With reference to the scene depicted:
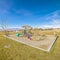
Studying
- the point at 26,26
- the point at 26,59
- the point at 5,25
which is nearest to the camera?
the point at 26,59

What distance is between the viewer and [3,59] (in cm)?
654

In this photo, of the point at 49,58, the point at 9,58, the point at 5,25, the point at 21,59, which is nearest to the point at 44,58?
the point at 49,58

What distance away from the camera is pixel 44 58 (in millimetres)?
6758

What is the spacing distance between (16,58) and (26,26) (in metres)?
13.6

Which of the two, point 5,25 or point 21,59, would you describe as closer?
point 21,59

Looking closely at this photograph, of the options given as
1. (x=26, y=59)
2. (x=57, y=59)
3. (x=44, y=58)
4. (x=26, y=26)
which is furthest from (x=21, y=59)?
(x=26, y=26)

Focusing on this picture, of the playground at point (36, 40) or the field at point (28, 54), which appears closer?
the field at point (28, 54)

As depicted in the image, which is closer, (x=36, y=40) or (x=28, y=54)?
(x=28, y=54)

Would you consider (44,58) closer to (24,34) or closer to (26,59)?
(26,59)

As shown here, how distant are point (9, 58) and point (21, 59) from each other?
89 cm

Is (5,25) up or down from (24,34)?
up

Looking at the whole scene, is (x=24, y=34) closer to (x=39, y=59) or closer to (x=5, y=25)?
(x=5, y=25)

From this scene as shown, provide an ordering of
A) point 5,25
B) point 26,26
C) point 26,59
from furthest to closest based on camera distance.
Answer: point 26,26
point 5,25
point 26,59

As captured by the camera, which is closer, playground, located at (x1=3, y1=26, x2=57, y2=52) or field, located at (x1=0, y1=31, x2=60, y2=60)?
field, located at (x1=0, y1=31, x2=60, y2=60)
